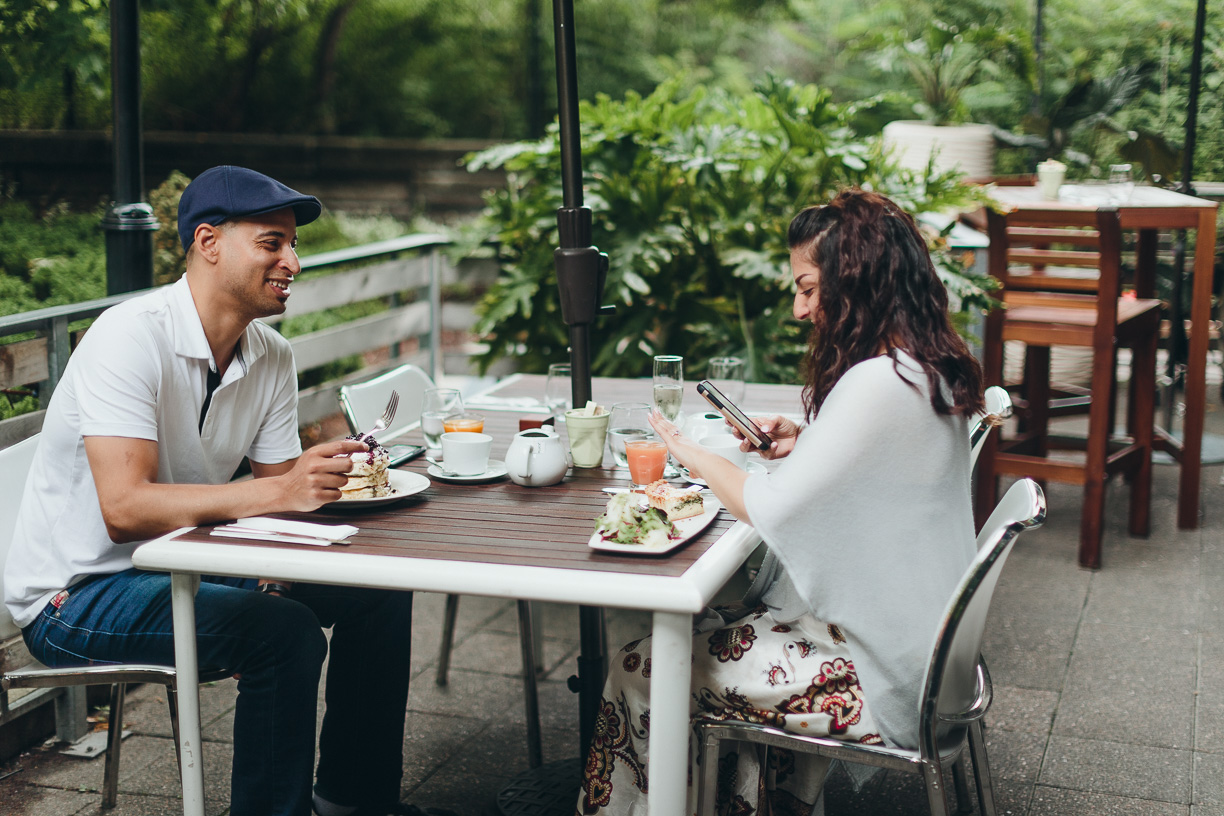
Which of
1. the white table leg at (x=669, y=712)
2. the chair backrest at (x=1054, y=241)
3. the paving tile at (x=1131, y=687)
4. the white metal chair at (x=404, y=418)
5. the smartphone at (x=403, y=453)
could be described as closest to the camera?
the white table leg at (x=669, y=712)

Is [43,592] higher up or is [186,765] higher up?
[43,592]

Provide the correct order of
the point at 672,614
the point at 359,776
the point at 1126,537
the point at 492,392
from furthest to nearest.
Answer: the point at 1126,537 < the point at 492,392 < the point at 359,776 < the point at 672,614

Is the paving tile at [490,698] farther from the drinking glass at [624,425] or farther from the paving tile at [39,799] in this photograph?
the drinking glass at [624,425]

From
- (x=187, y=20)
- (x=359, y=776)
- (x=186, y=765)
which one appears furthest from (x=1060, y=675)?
(x=187, y=20)

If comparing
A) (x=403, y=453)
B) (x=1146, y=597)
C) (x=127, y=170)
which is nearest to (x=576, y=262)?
(x=403, y=453)

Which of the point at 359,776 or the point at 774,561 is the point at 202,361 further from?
the point at 774,561

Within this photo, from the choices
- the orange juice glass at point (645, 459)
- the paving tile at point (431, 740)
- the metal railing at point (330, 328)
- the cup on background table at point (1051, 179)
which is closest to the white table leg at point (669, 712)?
the orange juice glass at point (645, 459)

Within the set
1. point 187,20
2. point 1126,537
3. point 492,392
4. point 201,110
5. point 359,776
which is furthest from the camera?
point 201,110

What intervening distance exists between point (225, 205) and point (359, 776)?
1233 mm

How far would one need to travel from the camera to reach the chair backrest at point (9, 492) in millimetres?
2166

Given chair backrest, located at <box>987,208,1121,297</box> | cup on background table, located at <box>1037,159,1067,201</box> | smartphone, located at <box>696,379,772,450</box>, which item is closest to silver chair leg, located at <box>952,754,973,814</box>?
smartphone, located at <box>696,379,772,450</box>

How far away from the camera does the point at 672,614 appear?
5.35 ft

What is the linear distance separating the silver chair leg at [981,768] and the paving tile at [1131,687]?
850 millimetres

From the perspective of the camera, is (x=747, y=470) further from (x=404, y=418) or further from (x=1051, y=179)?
(x=1051, y=179)
